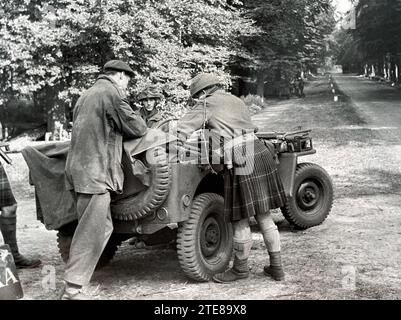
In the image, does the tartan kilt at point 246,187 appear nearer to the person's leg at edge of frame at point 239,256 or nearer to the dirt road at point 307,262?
the person's leg at edge of frame at point 239,256

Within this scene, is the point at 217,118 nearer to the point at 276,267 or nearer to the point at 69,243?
the point at 276,267

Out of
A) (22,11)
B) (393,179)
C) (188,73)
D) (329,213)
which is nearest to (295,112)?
(188,73)

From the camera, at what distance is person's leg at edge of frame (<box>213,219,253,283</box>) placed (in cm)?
475

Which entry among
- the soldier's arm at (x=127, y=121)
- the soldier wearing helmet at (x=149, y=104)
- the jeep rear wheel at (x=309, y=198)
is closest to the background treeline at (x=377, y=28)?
the jeep rear wheel at (x=309, y=198)

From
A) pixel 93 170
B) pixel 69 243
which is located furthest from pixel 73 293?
pixel 93 170

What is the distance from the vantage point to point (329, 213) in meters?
7.17

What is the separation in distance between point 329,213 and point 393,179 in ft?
9.22

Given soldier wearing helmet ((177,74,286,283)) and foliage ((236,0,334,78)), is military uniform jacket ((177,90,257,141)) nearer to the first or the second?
soldier wearing helmet ((177,74,286,283))

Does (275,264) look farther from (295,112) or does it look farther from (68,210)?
(295,112)

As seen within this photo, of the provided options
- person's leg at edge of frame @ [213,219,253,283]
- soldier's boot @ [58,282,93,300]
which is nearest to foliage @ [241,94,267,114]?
person's leg at edge of frame @ [213,219,253,283]

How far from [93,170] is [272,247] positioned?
1.75 m

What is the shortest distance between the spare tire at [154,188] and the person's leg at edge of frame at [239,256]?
0.86 meters
